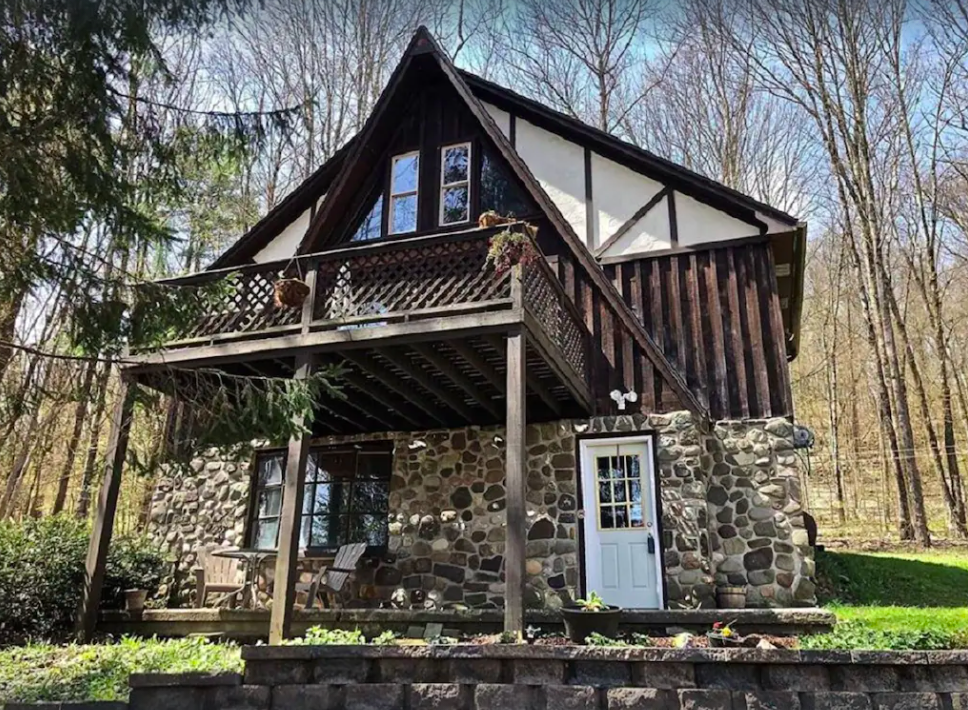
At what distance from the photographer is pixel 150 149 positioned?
21.4 ft

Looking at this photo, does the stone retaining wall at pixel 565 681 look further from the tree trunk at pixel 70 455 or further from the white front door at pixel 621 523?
the tree trunk at pixel 70 455

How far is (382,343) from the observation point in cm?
722

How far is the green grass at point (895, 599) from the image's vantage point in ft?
15.5

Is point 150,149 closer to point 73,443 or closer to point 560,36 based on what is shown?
point 73,443

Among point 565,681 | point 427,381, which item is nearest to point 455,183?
point 427,381

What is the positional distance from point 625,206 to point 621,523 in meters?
4.30

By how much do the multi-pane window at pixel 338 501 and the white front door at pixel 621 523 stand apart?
9.45 feet

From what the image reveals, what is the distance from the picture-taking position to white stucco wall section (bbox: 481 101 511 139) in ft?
35.7

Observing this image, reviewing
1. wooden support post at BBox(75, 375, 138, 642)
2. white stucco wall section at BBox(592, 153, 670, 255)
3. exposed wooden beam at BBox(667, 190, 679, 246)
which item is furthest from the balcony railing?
exposed wooden beam at BBox(667, 190, 679, 246)

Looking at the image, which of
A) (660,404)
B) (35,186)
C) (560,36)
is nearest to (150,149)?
(35,186)

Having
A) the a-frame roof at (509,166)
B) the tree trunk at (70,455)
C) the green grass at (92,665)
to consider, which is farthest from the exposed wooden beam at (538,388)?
the tree trunk at (70,455)

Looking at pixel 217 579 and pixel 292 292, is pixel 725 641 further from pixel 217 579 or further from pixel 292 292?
pixel 217 579

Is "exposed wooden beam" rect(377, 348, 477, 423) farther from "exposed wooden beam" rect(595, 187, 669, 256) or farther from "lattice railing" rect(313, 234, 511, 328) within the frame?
"exposed wooden beam" rect(595, 187, 669, 256)

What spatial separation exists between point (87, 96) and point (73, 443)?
10329 millimetres
